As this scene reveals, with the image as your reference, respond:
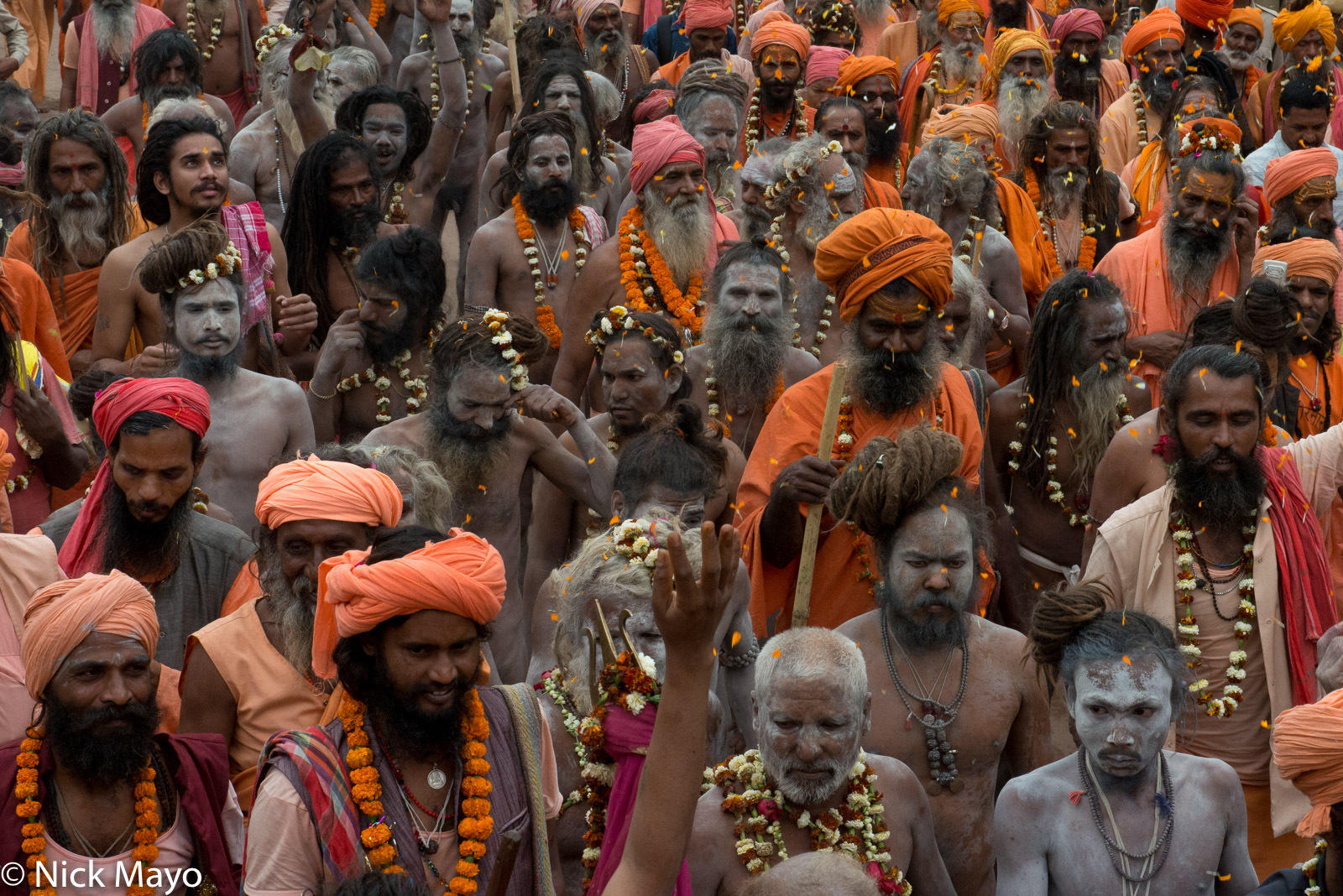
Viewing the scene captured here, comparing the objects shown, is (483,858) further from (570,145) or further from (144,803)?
(570,145)

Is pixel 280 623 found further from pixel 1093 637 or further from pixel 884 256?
pixel 884 256

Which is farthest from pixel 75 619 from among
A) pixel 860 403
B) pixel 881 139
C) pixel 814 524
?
pixel 881 139

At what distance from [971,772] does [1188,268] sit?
355 cm

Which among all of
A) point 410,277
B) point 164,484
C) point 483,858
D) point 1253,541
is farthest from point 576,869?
point 410,277

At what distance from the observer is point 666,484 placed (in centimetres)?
514

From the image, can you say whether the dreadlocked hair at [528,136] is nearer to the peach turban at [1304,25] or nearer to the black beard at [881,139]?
the black beard at [881,139]

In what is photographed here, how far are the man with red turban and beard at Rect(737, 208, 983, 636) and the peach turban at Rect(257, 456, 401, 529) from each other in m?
1.36

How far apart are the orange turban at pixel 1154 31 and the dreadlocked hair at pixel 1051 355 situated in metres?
4.67

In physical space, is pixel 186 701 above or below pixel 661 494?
below

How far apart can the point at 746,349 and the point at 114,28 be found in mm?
6101

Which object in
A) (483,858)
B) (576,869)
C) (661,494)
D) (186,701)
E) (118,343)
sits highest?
(118,343)

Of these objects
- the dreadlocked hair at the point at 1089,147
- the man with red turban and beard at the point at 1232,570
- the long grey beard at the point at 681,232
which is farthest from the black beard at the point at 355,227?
the man with red turban and beard at the point at 1232,570

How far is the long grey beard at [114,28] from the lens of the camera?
1048cm

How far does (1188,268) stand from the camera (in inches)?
292
